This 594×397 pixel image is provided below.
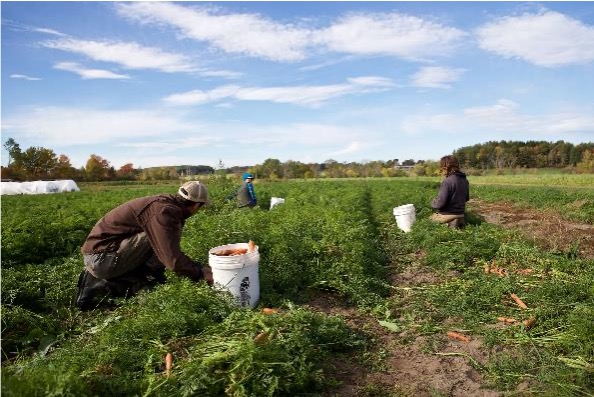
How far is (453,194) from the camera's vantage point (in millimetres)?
9000

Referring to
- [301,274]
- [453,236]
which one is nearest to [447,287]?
[301,274]

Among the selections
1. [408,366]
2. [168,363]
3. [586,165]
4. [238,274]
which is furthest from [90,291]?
[586,165]

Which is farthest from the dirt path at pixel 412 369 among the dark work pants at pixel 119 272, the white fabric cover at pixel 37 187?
the white fabric cover at pixel 37 187

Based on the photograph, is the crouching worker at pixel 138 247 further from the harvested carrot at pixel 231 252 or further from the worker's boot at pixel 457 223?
the worker's boot at pixel 457 223

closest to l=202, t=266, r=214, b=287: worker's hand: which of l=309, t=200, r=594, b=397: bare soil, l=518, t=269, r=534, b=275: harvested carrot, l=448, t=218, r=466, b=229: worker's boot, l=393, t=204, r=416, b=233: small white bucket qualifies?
l=309, t=200, r=594, b=397: bare soil

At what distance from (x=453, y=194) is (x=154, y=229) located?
639 cm

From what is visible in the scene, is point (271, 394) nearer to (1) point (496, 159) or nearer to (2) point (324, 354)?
(2) point (324, 354)

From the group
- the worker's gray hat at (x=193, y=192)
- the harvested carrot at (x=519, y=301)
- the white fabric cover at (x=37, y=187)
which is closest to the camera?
the worker's gray hat at (x=193, y=192)

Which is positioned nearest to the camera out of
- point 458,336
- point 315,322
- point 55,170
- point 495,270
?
point 315,322

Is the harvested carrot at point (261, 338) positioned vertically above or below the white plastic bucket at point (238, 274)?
below

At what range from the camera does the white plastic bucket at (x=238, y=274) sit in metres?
4.67

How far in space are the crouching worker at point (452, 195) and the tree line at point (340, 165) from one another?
56622 mm

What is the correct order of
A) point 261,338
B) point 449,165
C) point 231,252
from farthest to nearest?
point 449,165, point 231,252, point 261,338

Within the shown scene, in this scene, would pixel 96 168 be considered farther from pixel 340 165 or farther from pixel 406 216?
pixel 406 216
